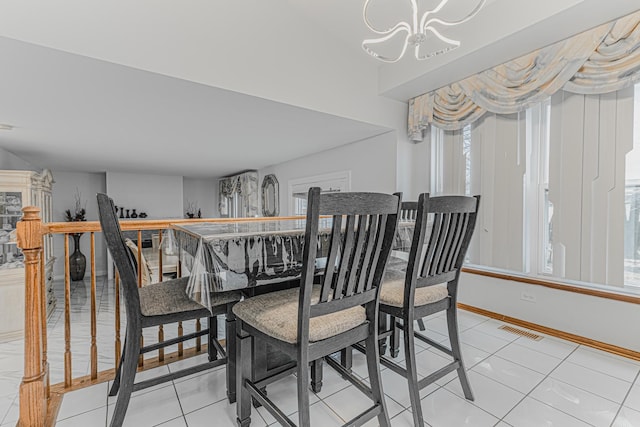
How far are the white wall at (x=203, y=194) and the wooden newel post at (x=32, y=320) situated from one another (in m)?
6.56

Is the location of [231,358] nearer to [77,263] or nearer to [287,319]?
[287,319]

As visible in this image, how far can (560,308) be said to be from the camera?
8.08 ft

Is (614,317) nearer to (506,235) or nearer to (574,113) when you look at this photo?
(506,235)

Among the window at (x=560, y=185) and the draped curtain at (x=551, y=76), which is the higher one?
the draped curtain at (x=551, y=76)

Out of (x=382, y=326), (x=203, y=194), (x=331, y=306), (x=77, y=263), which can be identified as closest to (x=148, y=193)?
(x=203, y=194)

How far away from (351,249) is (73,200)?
7094 mm

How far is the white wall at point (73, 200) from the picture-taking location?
232 inches

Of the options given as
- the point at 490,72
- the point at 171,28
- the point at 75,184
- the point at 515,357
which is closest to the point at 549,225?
the point at 515,357

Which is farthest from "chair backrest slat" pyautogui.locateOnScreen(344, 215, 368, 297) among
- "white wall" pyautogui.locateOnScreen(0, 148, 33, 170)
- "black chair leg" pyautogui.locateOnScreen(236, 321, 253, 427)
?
"white wall" pyautogui.locateOnScreen(0, 148, 33, 170)

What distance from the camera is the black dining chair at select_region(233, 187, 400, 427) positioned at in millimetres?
1044

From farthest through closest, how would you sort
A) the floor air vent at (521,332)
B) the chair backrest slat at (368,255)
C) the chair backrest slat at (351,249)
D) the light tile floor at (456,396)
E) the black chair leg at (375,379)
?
the floor air vent at (521,332) → the light tile floor at (456,396) → the black chair leg at (375,379) → the chair backrest slat at (368,255) → the chair backrest slat at (351,249)

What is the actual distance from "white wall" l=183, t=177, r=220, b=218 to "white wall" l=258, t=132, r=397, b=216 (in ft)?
12.8

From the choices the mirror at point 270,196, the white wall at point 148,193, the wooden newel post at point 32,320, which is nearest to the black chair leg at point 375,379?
the wooden newel post at point 32,320

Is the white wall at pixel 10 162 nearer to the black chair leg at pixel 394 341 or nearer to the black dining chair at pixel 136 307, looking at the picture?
the black dining chair at pixel 136 307
